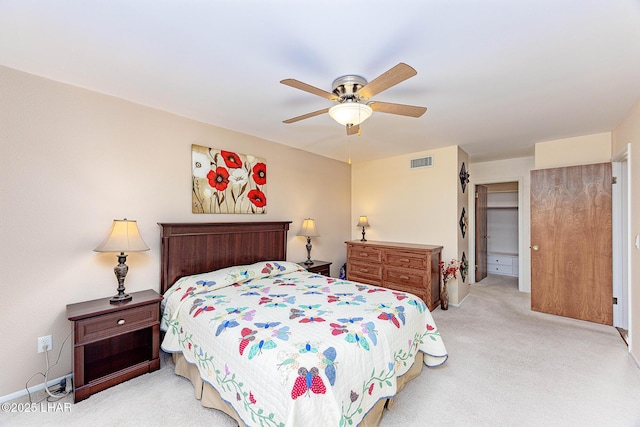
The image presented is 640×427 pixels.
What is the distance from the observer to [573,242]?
11.8ft

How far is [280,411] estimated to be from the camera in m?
1.33

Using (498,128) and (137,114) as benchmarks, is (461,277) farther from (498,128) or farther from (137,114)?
(137,114)

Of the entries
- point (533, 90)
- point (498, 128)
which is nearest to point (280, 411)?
point (533, 90)

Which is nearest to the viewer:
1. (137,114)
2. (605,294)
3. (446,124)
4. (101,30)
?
Result: (101,30)

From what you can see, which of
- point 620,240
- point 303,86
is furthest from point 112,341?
point 620,240

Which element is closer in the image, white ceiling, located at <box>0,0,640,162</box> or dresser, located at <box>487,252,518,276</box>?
white ceiling, located at <box>0,0,640,162</box>

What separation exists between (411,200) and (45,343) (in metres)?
4.58

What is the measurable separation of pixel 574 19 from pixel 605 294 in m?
3.54

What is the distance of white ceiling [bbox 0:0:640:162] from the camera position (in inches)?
56.0

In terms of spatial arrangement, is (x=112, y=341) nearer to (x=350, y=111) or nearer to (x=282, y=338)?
(x=282, y=338)

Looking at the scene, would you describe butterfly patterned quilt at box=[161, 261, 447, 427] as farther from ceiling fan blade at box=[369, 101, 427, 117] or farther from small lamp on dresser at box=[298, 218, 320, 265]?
ceiling fan blade at box=[369, 101, 427, 117]

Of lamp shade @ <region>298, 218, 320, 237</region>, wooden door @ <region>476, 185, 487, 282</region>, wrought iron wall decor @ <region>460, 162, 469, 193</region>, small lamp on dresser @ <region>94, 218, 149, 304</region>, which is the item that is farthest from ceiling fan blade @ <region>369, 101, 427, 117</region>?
wooden door @ <region>476, 185, 487, 282</region>

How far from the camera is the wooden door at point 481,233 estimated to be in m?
5.42

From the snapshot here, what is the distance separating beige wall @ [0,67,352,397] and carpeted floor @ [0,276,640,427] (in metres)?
0.66
